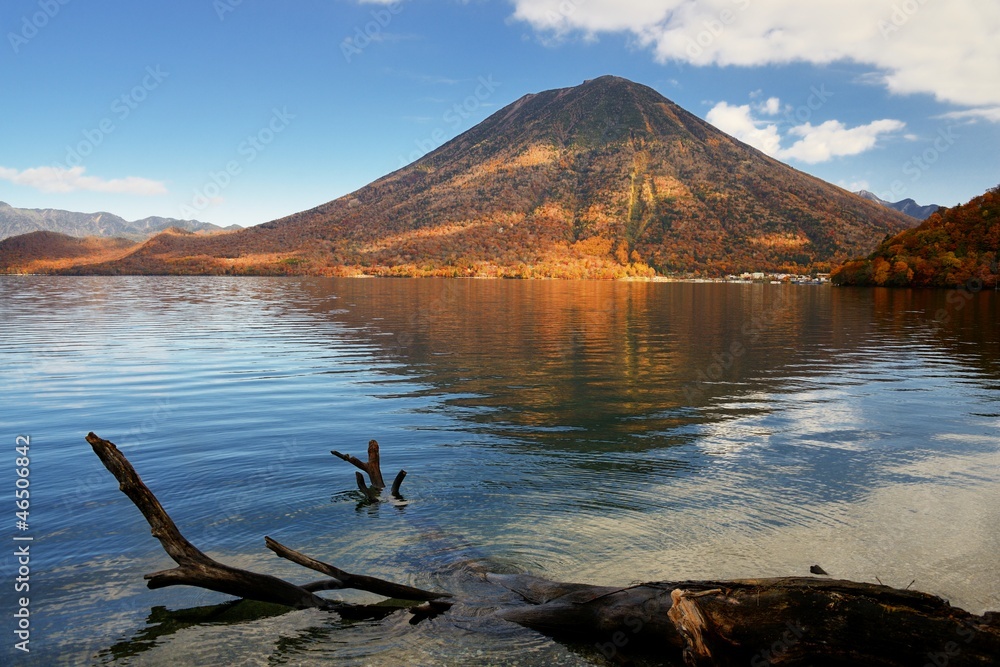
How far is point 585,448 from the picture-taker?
15.2 metres

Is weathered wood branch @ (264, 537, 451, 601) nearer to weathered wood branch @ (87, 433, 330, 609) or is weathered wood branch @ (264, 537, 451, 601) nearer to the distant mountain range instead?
weathered wood branch @ (87, 433, 330, 609)

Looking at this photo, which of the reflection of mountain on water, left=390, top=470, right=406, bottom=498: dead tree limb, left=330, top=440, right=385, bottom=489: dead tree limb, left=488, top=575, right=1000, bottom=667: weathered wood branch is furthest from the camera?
the reflection of mountain on water

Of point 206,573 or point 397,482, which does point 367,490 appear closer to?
point 397,482

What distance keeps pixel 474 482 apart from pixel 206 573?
6804 millimetres

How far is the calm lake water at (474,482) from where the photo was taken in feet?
24.0

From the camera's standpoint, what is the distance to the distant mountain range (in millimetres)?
111875

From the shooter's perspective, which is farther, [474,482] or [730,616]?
[474,482]

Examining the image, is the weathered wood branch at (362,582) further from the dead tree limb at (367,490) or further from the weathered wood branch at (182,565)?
the dead tree limb at (367,490)

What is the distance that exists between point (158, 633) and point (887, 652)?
704cm

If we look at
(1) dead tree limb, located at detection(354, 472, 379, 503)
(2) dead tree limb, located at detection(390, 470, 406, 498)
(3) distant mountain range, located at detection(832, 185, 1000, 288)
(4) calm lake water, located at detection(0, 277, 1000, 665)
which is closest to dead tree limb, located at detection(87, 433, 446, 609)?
(4) calm lake water, located at detection(0, 277, 1000, 665)

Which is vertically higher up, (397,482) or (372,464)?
(372,464)

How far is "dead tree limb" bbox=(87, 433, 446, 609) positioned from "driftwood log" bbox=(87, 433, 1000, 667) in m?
0.01

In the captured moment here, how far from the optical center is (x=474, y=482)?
497 inches

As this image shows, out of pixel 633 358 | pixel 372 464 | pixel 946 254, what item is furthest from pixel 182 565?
pixel 946 254
